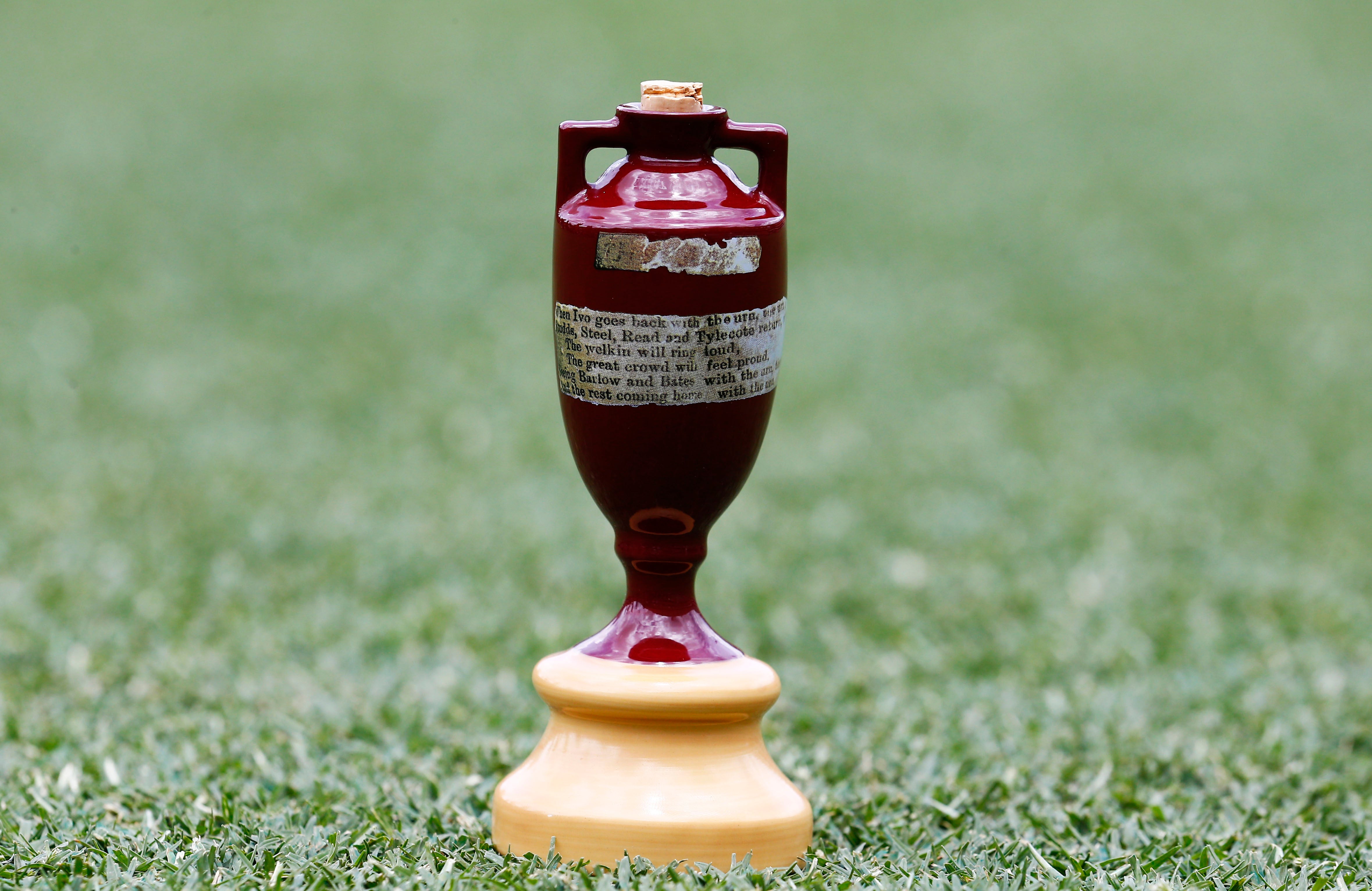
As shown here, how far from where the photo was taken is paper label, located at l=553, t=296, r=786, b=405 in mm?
2643

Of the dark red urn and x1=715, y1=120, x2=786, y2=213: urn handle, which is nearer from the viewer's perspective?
the dark red urn

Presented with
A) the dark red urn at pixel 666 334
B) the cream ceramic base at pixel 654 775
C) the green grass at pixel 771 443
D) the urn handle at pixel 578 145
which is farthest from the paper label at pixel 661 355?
the green grass at pixel 771 443

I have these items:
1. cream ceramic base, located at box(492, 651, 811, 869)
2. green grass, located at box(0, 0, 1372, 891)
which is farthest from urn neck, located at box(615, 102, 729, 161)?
green grass, located at box(0, 0, 1372, 891)

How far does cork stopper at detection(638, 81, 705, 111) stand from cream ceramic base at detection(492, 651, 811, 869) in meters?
0.94

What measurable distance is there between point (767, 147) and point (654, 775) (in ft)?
3.56

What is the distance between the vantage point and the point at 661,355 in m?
2.65

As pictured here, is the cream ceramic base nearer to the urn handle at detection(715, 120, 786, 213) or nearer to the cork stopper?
the urn handle at detection(715, 120, 786, 213)

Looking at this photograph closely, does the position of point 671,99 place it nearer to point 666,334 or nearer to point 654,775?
point 666,334

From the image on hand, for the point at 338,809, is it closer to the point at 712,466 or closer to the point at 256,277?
the point at 712,466

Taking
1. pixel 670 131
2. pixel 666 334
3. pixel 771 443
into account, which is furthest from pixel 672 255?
pixel 771 443

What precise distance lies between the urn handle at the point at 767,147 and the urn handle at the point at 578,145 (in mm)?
180

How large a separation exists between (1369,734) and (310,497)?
11.6ft

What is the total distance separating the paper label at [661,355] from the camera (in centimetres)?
264

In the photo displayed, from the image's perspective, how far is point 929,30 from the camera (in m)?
12.0
